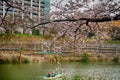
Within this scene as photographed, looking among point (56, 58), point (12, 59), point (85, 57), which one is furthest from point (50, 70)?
point (85, 57)

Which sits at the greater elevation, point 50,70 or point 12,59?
point 12,59

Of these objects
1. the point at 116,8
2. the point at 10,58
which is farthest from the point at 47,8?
the point at 10,58

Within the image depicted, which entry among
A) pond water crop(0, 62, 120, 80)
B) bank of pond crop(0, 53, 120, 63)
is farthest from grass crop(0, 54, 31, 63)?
pond water crop(0, 62, 120, 80)

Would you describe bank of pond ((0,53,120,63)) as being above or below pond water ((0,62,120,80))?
above

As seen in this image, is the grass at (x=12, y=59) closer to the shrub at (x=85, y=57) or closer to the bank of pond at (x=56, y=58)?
the bank of pond at (x=56, y=58)

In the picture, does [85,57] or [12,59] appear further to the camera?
[85,57]

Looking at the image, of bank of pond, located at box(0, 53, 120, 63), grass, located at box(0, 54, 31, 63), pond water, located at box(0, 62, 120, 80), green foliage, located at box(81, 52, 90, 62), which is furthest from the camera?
green foliage, located at box(81, 52, 90, 62)

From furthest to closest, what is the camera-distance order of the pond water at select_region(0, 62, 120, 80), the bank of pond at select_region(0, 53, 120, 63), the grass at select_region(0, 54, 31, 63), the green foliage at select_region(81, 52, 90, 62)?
1. the green foliage at select_region(81, 52, 90, 62)
2. the bank of pond at select_region(0, 53, 120, 63)
3. the grass at select_region(0, 54, 31, 63)
4. the pond water at select_region(0, 62, 120, 80)

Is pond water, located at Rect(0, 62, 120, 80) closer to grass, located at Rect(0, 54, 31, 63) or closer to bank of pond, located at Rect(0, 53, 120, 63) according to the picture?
grass, located at Rect(0, 54, 31, 63)

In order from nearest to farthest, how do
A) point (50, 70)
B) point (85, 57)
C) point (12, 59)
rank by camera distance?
point (50, 70), point (12, 59), point (85, 57)

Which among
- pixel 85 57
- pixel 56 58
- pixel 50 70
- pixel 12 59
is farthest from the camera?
pixel 85 57

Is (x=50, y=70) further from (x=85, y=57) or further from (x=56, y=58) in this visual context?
(x=85, y=57)

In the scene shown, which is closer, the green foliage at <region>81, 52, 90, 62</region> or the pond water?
the pond water

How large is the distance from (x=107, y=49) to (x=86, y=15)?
124 ft
